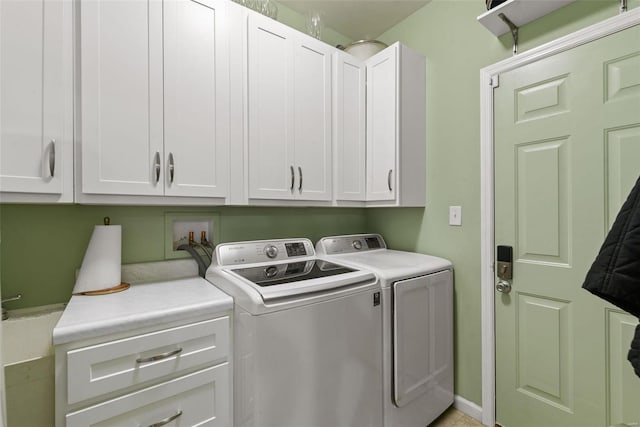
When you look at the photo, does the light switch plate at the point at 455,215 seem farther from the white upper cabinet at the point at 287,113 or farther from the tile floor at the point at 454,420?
the tile floor at the point at 454,420

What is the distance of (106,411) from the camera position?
3.31ft

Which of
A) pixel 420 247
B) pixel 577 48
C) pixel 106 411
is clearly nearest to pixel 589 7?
pixel 577 48

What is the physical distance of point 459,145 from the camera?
195 centimetres

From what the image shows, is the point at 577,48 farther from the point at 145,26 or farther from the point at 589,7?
the point at 145,26

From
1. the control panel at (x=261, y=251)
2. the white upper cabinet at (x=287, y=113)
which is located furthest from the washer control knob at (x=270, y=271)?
the white upper cabinet at (x=287, y=113)

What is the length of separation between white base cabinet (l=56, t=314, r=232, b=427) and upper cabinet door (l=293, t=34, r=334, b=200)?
3.21ft

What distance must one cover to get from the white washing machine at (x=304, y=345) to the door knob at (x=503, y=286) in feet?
2.57

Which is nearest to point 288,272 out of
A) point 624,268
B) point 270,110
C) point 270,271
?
point 270,271

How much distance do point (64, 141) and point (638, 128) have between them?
2420 mm

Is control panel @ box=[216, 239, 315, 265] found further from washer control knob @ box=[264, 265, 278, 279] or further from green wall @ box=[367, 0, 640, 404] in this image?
green wall @ box=[367, 0, 640, 404]

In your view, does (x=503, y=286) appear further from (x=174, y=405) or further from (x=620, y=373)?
(x=174, y=405)

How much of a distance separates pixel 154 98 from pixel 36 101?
411mm

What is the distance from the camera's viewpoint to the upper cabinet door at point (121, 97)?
1224 mm

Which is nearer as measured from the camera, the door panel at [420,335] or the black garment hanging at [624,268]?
the black garment hanging at [624,268]
